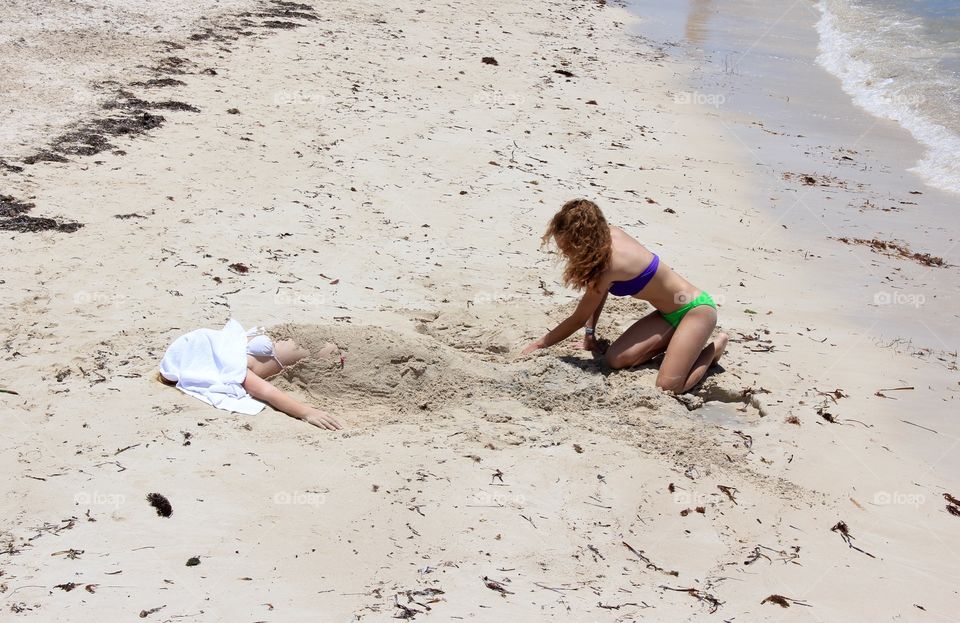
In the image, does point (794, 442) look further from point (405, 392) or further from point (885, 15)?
point (885, 15)

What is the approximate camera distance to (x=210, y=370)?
184 inches

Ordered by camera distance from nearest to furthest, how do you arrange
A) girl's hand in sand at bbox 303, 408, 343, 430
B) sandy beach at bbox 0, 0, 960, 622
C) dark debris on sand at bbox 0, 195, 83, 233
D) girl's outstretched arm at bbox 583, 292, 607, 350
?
sandy beach at bbox 0, 0, 960, 622
girl's hand in sand at bbox 303, 408, 343, 430
girl's outstretched arm at bbox 583, 292, 607, 350
dark debris on sand at bbox 0, 195, 83, 233

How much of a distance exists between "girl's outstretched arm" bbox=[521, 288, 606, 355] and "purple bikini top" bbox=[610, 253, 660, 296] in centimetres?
12

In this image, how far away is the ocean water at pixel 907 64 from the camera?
36.3ft

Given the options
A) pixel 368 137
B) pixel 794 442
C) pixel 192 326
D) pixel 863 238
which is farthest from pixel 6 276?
pixel 863 238

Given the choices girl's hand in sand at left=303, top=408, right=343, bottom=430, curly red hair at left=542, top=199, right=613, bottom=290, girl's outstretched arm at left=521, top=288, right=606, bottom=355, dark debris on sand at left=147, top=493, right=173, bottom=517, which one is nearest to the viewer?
dark debris on sand at left=147, top=493, right=173, bottom=517

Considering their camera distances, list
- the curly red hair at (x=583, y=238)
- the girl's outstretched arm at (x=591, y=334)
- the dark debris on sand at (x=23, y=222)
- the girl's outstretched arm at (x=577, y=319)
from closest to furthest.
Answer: the curly red hair at (x=583, y=238), the girl's outstretched arm at (x=577, y=319), the girl's outstretched arm at (x=591, y=334), the dark debris on sand at (x=23, y=222)

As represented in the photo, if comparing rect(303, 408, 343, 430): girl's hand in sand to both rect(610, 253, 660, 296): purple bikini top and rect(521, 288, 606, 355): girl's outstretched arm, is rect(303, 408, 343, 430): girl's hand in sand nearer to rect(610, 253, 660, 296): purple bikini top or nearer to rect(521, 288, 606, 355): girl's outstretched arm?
rect(521, 288, 606, 355): girl's outstretched arm

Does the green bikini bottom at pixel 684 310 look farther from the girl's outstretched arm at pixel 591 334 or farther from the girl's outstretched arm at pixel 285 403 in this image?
the girl's outstretched arm at pixel 285 403

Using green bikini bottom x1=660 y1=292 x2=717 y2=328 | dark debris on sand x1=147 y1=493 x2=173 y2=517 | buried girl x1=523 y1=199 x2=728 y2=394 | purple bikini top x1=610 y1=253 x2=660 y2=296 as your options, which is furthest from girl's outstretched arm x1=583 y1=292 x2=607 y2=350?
dark debris on sand x1=147 y1=493 x2=173 y2=517

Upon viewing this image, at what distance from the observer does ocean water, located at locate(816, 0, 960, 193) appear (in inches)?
436

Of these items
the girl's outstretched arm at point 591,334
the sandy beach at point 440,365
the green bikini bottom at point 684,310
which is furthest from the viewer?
the girl's outstretched arm at point 591,334

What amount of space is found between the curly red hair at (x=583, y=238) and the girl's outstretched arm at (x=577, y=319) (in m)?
0.13

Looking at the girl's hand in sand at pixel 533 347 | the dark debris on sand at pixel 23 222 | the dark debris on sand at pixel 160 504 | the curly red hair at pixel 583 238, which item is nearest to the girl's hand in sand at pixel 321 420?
the dark debris on sand at pixel 160 504
